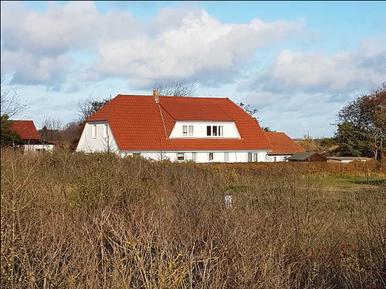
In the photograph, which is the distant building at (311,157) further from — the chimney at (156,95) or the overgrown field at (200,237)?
the overgrown field at (200,237)

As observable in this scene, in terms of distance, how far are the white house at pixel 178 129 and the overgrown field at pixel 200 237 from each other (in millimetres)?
27961

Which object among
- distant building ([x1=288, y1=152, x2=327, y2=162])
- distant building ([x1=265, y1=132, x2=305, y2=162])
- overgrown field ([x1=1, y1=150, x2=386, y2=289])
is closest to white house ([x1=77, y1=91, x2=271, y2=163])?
distant building ([x1=288, y1=152, x2=327, y2=162])

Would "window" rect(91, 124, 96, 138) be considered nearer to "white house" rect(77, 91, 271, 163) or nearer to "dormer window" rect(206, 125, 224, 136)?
"white house" rect(77, 91, 271, 163)

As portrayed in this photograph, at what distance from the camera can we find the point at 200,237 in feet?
22.9

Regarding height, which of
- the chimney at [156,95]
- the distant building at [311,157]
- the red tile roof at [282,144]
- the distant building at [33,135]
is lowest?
the distant building at [311,157]

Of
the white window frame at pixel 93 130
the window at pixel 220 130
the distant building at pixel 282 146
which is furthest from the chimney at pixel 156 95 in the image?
the distant building at pixel 282 146

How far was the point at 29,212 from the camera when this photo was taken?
7980mm

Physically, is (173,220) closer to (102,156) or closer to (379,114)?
(379,114)

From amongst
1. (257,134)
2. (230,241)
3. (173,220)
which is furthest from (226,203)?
(257,134)

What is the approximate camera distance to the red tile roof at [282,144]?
55781mm

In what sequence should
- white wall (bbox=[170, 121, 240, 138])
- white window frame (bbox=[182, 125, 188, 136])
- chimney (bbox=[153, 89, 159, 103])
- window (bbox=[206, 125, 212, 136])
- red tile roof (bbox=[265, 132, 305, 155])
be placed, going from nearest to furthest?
white wall (bbox=[170, 121, 240, 138]) < white window frame (bbox=[182, 125, 188, 136]) < chimney (bbox=[153, 89, 159, 103]) < window (bbox=[206, 125, 212, 136]) < red tile roof (bbox=[265, 132, 305, 155])

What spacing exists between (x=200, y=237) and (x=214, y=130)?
120 ft

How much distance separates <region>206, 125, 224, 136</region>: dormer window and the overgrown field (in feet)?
106

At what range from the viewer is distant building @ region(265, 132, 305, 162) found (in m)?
55.1
